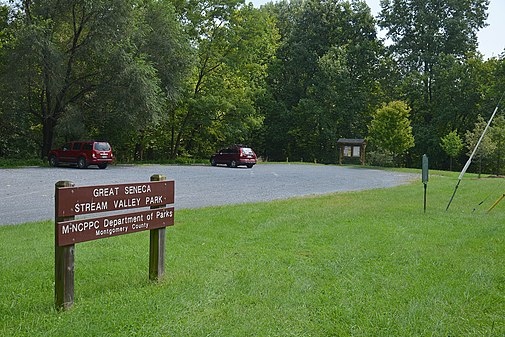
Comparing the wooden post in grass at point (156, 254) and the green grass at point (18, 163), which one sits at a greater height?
the wooden post in grass at point (156, 254)

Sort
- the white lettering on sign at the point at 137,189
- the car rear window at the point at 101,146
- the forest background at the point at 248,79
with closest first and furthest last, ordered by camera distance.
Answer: the white lettering on sign at the point at 137,189
the car rear window at the point at 101,146
the forest background at the point at 248,79

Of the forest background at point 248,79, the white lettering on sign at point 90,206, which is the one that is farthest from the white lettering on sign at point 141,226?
the forest background at point 248,79

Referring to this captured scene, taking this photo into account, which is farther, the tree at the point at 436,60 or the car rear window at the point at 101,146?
the tree at the point at 436,60

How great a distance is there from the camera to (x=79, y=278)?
520 cm

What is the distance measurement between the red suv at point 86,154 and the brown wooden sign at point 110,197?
21.9 metres

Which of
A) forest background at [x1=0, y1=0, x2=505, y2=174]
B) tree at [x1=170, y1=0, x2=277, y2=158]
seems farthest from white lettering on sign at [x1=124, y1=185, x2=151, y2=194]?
tree at [x1=170, y1=0, x2=277, y2=158]

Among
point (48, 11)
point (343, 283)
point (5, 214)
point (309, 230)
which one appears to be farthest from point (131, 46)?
point (343, 283)

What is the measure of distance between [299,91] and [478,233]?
4461 cm

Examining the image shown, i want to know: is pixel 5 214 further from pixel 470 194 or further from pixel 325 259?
pixel 470 194

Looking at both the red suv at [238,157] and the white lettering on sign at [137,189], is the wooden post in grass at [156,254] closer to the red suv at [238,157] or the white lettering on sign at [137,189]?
the white lettering on sign at [137,189]

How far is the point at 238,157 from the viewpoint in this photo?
31.8 meters

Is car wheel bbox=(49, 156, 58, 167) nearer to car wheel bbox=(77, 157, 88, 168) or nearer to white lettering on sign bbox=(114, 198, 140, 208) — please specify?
car wheel bbox=(77, 157, 88, 168)

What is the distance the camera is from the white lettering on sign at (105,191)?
4.41 meters

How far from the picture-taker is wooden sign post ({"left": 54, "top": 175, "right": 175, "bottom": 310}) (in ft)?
13.6
